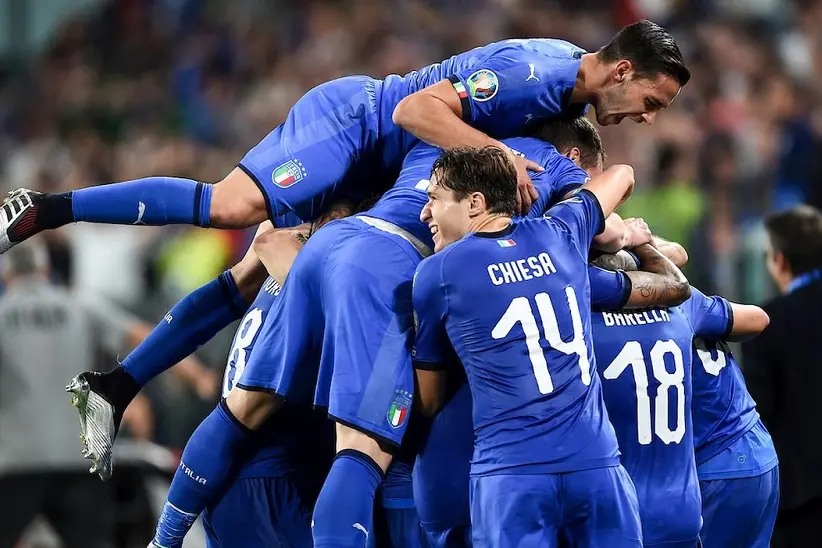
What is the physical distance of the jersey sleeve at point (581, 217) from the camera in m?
4.82

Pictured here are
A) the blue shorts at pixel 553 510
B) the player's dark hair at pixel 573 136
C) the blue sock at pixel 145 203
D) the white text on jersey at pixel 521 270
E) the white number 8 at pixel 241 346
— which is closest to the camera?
the blue shorts at pixel 553 510

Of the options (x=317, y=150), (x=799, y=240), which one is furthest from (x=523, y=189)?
(x=799, y=240)

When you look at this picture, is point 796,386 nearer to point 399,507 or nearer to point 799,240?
point 799,240

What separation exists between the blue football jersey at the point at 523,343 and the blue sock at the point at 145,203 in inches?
37.7

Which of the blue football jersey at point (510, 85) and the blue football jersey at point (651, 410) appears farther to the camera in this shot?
the blue football jersey at point (510, 85)

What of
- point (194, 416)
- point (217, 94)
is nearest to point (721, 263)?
point (194, 416)

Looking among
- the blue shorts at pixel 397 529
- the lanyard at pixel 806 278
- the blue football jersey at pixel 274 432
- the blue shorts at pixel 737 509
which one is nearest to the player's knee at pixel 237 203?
the blue football jersey at pixel 274 432

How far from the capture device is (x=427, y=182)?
5207mm

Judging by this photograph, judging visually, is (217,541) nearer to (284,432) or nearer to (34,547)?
(284,432)

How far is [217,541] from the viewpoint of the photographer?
5.64m

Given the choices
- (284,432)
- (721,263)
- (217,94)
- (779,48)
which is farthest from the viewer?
(217,94)

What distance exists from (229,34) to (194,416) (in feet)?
18.6

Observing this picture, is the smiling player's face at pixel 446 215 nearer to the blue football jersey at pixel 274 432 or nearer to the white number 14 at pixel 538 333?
the white number 14 at pixel 538 333

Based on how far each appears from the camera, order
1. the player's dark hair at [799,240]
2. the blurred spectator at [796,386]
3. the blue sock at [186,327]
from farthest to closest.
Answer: the player's dark hair at [799,240]
the blurred spectator at [796,386]
the blue sock at [186,327]
